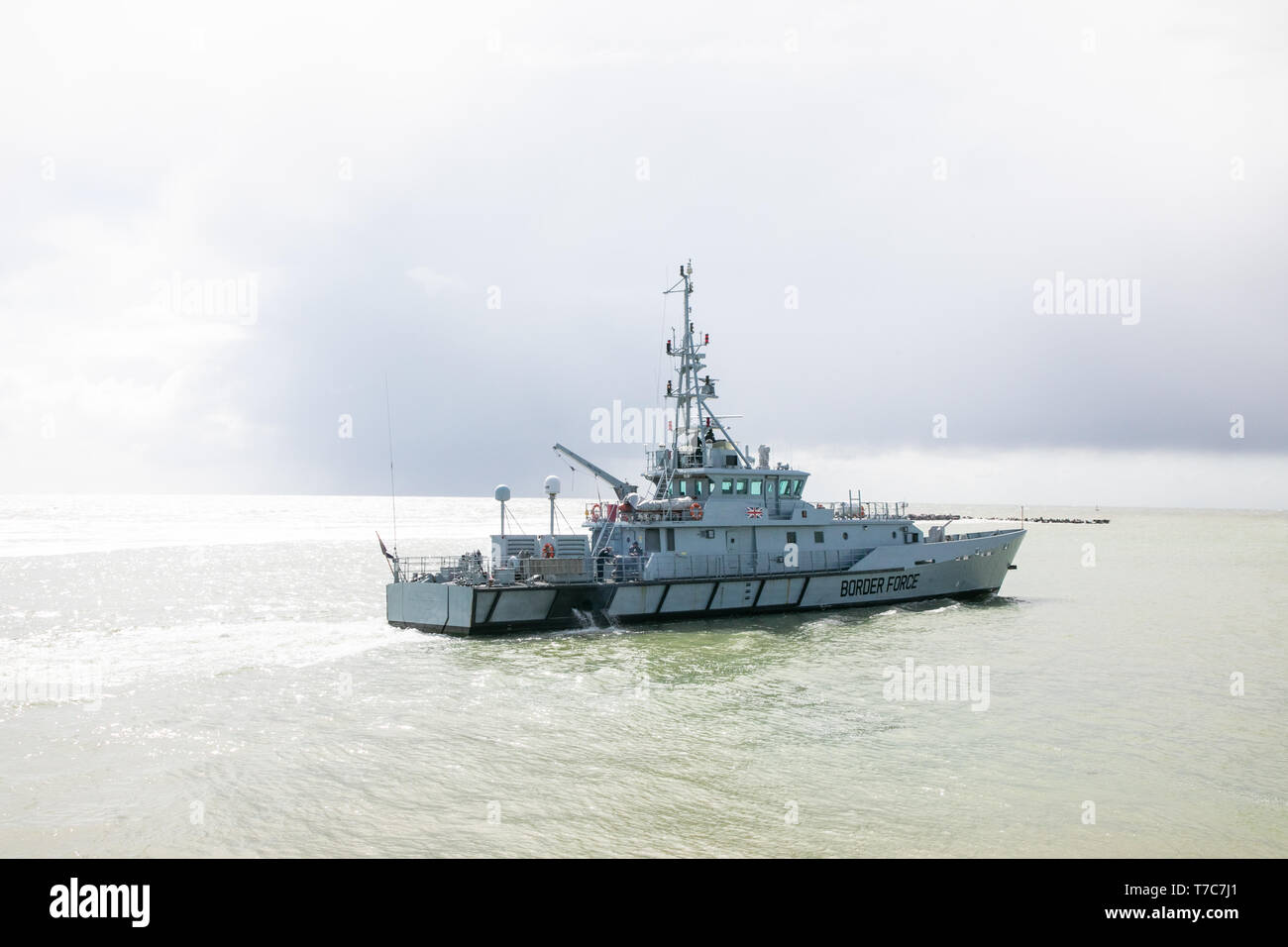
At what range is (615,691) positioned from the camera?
18547 millimetres

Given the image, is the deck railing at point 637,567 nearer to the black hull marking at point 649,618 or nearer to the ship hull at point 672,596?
the ship hull at point 672,596

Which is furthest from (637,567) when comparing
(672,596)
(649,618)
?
(649,618)

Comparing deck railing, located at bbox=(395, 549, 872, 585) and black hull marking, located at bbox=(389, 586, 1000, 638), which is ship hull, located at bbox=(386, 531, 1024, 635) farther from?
deck railing, located at bbox=(395, 549, 872, 585)

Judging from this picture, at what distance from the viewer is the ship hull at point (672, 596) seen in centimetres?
2534

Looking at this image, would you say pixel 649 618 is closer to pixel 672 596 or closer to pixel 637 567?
pixel 672 596

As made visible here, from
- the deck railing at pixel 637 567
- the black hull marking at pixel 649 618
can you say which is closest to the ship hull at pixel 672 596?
the black hull marking at pixel 649 618

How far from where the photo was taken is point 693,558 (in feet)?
95.1

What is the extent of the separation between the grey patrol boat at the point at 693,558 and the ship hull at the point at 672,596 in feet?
0.15

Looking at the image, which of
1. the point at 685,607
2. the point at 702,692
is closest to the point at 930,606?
the point at 685,607

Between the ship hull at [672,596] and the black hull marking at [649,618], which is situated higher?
the ship hull at [672,596]

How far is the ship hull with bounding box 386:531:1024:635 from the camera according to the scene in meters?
25.3

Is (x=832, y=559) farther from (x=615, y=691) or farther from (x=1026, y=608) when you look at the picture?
(x=615, y=691)
